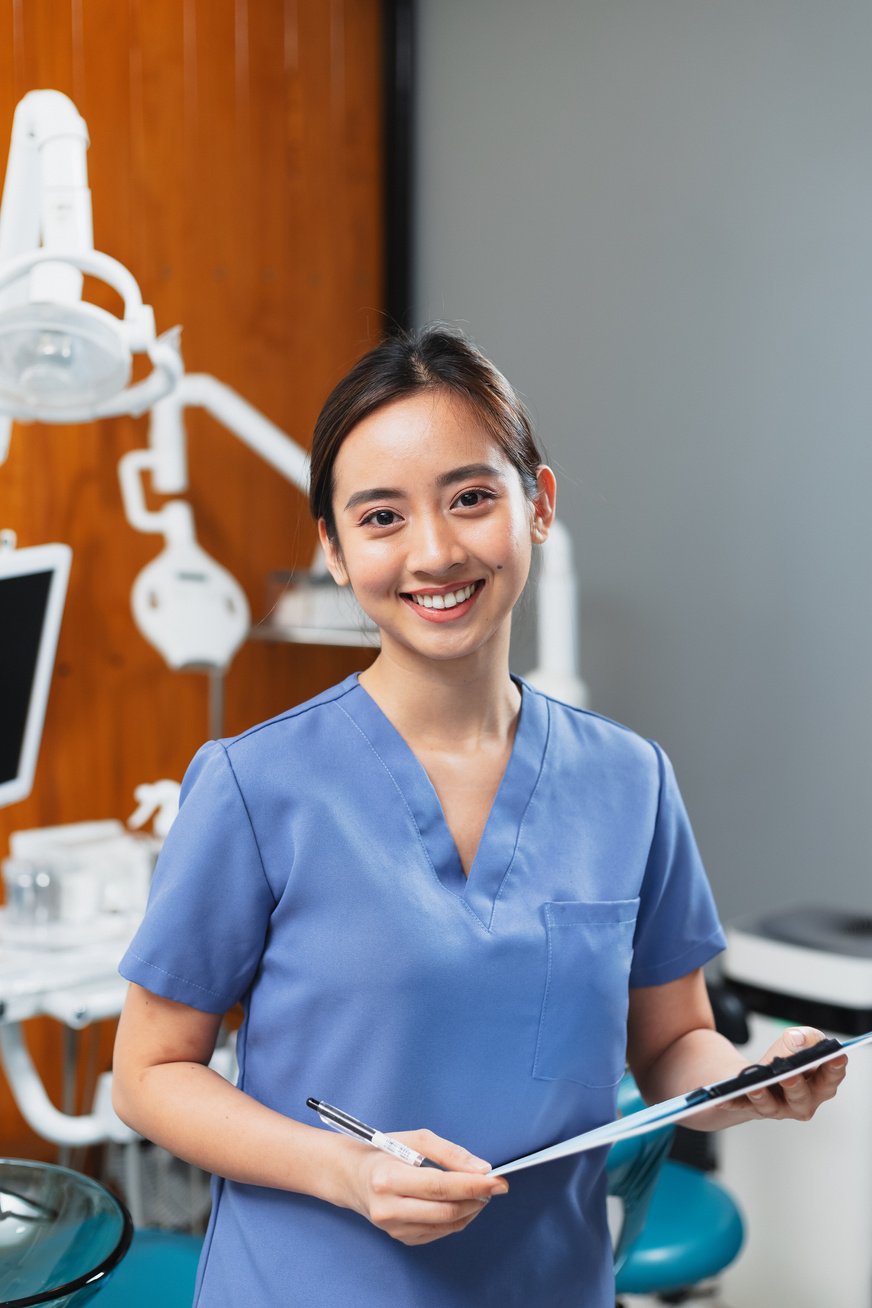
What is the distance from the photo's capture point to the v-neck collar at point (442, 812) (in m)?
0.95

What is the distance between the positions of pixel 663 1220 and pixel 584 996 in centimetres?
72

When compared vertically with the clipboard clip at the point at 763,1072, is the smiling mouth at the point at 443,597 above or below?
above

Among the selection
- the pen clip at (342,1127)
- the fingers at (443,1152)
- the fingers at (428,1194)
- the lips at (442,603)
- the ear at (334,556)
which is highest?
the ear at (334,556)

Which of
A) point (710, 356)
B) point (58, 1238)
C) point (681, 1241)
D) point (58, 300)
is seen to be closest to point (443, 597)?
point (58, 1238)

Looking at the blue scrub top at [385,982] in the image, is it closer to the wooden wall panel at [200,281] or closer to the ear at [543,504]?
the ear at [543,504]

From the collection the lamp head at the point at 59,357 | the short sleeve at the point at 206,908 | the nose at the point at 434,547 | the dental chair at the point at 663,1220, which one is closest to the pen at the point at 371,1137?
the short sleeve at the point at 206,908

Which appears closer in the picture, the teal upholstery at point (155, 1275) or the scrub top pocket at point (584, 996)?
the scrub top pocket at point (584, 996)

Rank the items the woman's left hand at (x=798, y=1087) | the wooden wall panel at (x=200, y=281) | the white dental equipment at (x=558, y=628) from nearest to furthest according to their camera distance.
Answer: the woman's left hand at (x=798, y=1087), the white dental equipment at (x=558, y=628), the wooden wall panel at (x=200, y=281)

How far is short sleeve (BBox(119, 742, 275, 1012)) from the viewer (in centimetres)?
91

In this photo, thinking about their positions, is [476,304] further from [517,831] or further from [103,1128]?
[517,831]

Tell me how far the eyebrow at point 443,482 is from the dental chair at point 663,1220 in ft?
2.02

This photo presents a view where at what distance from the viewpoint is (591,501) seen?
8.19ft

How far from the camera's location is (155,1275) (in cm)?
129

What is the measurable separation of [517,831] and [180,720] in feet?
5.31
